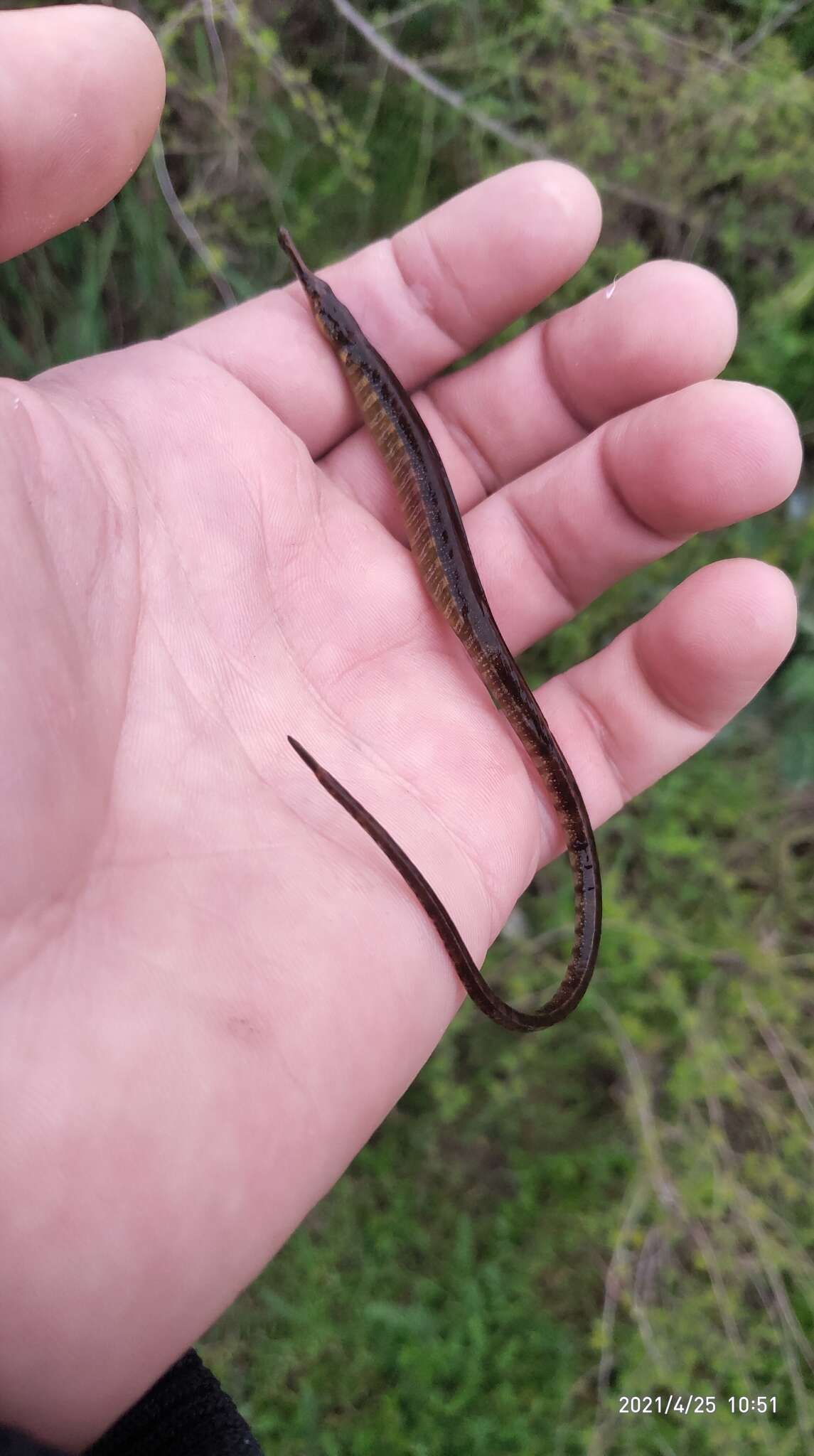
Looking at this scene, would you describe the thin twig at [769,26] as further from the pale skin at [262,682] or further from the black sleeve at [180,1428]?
the black sleeve at [180,1428]

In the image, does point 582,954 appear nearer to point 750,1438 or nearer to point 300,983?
point 300,983

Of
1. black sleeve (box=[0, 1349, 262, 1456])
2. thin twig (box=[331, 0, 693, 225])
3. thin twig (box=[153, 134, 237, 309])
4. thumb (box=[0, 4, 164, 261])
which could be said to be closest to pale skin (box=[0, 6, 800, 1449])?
thumb (box=[0, 4, 164, 261])

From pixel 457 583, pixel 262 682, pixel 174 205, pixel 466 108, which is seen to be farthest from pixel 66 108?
pixel 466 108

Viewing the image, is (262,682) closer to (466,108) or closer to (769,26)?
(466,108)

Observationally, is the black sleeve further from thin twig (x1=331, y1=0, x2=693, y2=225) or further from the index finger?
thin twig (x1=331, y1=0, x2=693, y2=225)

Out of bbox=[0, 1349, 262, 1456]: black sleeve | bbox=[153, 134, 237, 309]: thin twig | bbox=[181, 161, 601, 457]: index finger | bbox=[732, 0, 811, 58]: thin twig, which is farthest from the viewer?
bbox=[732, 0, 811, 58]: thin twig

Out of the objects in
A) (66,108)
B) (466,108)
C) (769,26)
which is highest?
(66,108)

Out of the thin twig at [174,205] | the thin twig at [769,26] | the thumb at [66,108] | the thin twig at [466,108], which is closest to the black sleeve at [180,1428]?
the thumb at [66,108]
